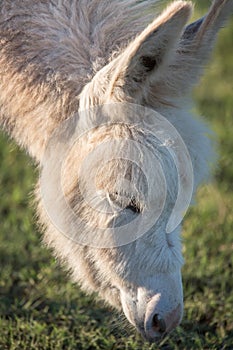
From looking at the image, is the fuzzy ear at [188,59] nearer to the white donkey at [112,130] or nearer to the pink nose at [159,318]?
the white donkey at [112,130]

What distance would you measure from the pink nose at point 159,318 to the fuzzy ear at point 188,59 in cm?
83

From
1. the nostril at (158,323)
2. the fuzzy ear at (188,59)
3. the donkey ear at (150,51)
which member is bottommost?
the nostril at (158,323)

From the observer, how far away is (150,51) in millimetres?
2951

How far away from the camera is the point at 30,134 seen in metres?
3.52

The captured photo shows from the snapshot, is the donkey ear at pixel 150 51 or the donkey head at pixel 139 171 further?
the donkey head at pixel 139 171

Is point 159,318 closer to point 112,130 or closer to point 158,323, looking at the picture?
point 158,323

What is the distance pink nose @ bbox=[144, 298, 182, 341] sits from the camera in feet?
10.5

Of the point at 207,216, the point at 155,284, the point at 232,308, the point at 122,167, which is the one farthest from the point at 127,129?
the point at 207,216

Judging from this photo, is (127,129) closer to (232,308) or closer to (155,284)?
(155,284)

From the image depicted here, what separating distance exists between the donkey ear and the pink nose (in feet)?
2.84

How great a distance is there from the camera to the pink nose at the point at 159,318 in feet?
10.5

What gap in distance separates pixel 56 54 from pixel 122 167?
60 centimetres

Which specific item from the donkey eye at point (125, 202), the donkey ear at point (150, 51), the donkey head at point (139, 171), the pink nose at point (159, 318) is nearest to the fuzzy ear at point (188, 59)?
the donkey head at point (139, 171)

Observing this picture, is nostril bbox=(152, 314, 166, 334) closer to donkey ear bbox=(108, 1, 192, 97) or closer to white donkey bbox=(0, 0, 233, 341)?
white donkey bbox=(0, 0, 233, 341)
